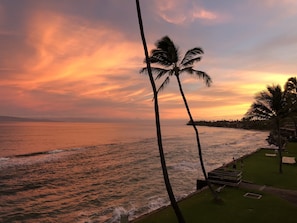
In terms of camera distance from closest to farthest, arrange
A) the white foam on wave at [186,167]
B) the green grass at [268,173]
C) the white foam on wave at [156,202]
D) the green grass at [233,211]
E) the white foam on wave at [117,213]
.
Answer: the green grass at [233,211] < the white foam on wave at [117,213] < the green grass at [268,173] < the white foam on wave at [156,202] < the white foam on wave at [186,167]

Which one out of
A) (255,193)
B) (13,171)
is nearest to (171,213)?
(255,193)

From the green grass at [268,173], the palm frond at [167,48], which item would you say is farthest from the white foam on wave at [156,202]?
the palm frond at [167,48]

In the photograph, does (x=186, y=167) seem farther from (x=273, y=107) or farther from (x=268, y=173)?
(x=273, y=107)

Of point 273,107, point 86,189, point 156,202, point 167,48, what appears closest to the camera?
point 167,48

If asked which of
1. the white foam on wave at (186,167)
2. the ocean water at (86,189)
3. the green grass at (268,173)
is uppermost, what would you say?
the green grass at (268,173)

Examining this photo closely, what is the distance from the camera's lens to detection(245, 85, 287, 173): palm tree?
22.4 metres

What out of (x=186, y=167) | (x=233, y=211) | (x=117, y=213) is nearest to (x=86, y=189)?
(x=117, y=213)

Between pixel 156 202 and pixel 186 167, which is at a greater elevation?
pixel 186 167

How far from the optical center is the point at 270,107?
897 inches

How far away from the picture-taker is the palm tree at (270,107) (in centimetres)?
2242

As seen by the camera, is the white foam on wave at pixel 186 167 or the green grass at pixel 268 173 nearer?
the green grass at pixel 268 173

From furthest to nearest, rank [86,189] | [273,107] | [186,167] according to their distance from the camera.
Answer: [186,167], [86,189], [273,107]

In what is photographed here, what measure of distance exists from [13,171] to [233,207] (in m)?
31.6

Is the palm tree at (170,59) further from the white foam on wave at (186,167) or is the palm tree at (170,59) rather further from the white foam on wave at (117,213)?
the white foam on wave at (186,167)
